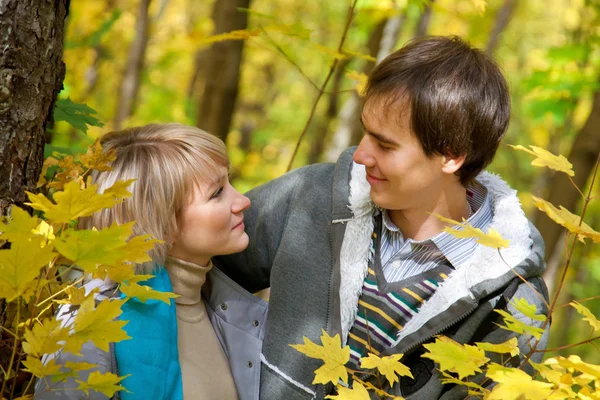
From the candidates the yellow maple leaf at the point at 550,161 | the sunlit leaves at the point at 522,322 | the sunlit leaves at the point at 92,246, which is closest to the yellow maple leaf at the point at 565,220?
the yellow maple leaf at the point at 550,161

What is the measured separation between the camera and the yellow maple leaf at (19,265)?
112 cm

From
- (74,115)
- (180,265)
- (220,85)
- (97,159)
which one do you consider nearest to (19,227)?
(97,159)

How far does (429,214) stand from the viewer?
222 centimetres

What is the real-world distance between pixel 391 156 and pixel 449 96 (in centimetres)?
29

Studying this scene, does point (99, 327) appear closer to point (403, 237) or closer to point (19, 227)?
point (19, 227)

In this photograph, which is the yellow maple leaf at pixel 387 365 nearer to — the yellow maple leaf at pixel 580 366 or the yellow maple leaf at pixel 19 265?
the yellow maple leaf at pixel 580 366

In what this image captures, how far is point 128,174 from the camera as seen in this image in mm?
1795

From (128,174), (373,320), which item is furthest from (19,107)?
(373,320)

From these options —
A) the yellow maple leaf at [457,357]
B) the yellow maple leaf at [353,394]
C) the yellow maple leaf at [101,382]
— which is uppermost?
the yellow maple leaf at [457,357]

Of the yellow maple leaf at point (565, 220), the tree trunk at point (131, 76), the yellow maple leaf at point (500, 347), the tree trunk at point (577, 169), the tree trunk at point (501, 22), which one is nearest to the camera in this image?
the yellow maple leaf at point (565, 220)

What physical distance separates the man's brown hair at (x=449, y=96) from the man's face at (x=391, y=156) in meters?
0.02

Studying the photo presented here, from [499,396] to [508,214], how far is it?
37.7 inches

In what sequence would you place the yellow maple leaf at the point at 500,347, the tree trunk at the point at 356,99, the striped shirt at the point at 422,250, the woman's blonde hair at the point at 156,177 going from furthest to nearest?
the tree trunk at the point at 356,99 → the striped shirt at the point at 422,250 → the woman's blonde hair at the point at 156,177 → the yellow maple leaf at the point at 500,347

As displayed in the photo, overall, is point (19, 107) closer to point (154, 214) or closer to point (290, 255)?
point (154, 214)
